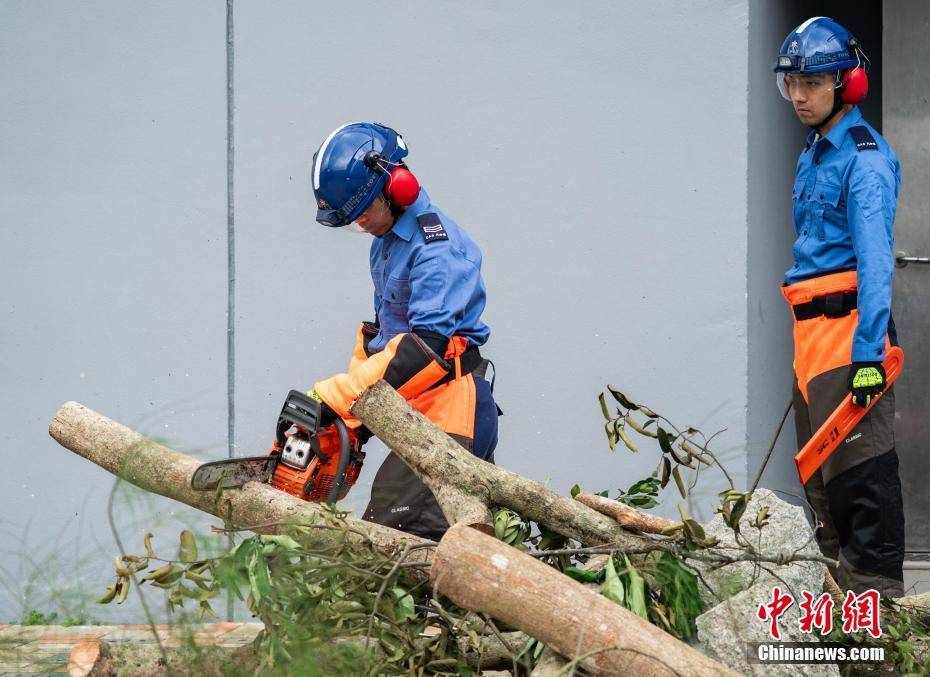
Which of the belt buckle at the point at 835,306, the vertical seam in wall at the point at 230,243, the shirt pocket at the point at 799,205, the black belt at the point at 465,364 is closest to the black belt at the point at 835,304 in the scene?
the belt buckle at the point at 835,306

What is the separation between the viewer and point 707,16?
14.1 ft

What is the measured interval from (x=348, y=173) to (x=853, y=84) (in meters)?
1.70

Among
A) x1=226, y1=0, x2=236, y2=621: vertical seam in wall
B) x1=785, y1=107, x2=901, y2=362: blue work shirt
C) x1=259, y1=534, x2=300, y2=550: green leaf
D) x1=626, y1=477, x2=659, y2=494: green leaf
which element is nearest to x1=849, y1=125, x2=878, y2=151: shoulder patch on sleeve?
x1=785, y1=107, x2=901, y2=362: blue work shirt

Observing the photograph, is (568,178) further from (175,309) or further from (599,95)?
(175,309)

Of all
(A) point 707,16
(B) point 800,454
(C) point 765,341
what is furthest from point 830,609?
(A) point 707,16

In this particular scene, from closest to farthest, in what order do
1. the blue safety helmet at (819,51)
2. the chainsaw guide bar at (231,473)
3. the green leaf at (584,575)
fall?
the green leaf at (584,575) < the chainsaw guide bar at (231,473) < the blue safety helmet at (819,51)

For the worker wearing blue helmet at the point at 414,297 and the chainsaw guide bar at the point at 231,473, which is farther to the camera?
the worker wearing blue helmet at the point at 414,297

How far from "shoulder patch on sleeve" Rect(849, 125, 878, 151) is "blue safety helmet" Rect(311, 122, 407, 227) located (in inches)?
59.7

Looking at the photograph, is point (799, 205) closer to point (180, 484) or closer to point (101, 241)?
point (180, 484)

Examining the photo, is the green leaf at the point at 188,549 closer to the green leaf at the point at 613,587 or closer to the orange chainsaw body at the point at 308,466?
the orange chainsaw body at the point at 308,466

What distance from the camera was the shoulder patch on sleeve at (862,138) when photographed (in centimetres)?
354

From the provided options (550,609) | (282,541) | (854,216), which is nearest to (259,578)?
(282,541)

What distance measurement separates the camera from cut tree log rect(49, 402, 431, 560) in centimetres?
246

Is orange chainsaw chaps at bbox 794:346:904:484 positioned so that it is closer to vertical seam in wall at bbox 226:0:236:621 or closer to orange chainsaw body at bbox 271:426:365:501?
orange chainsaw body at bbox 271:426:365:501
